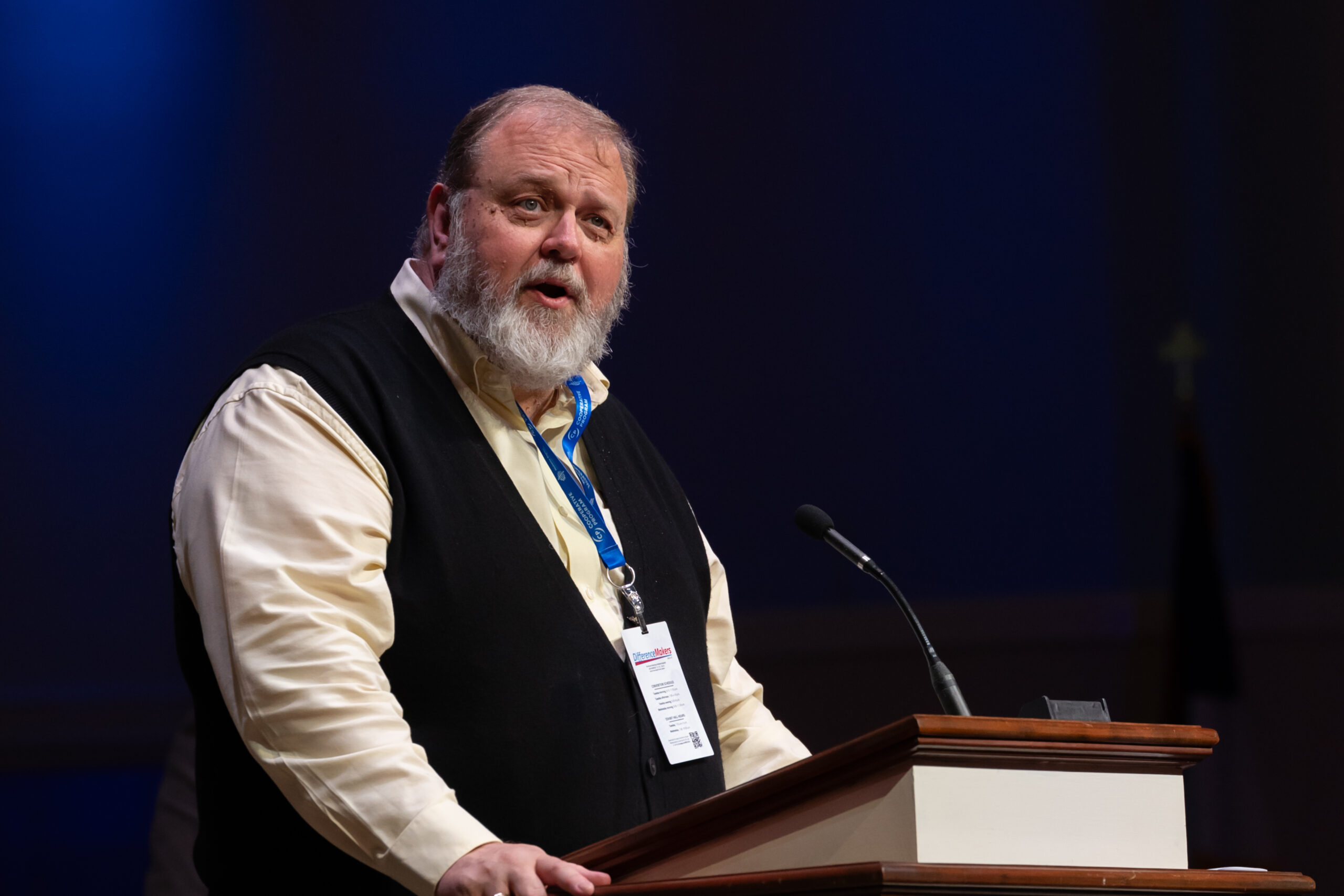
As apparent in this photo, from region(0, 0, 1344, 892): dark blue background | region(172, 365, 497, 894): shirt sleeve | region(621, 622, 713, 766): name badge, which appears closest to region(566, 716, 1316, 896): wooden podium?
region(172, 365, 497, 894): shirt sleeve

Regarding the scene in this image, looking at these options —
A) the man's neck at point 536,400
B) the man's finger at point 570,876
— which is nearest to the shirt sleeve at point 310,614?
the man's finger at point 570,876

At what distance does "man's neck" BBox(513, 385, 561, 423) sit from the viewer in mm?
1960

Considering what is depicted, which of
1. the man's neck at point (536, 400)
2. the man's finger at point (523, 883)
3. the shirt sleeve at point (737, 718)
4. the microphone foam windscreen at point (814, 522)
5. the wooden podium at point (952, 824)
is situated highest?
the man's neck at point (536, 400)

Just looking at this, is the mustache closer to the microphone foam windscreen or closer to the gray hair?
the gray hair

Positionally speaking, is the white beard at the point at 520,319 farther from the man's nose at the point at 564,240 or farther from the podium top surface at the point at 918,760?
the podium top surface at the point at 918,760

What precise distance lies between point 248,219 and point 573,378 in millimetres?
2057

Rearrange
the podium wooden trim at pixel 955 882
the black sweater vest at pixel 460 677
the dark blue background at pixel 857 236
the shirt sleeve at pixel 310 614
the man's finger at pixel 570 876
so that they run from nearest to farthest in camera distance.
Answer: the podium wooden trim at pixel 955 882
the man's finger at pixel 570 876
the shirt sleeve at pixel 310 614
the black sweater vest at pixel 460 677
the dark blue background at pixel 857 236

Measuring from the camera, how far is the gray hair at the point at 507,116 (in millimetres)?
2018

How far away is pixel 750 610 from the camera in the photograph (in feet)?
14.1

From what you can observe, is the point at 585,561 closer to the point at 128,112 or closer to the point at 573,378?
the point at 573,378

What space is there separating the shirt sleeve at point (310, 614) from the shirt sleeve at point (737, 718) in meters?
0.60

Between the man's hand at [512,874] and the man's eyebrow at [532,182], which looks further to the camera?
the man's eyebrow at [532,182]

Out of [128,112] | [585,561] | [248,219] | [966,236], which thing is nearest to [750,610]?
[966,236]

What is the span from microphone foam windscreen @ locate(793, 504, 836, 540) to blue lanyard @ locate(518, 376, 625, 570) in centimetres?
23
